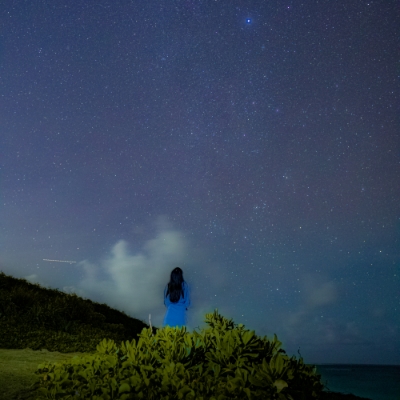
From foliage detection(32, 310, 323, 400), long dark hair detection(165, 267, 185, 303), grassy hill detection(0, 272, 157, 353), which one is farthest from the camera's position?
grassy hill detection(0, 272, 157, 353)

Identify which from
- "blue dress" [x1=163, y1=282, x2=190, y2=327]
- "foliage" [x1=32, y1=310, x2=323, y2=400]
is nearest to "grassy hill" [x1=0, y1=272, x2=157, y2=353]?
"blue dress" [x1=163, y1=282, x2=190, y2=327]

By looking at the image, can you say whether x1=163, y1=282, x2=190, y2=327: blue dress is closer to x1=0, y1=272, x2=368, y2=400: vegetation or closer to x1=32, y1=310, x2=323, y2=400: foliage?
x1=0, y1=272, x2=368, y2=400: vegetation

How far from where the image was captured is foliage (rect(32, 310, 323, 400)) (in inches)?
176

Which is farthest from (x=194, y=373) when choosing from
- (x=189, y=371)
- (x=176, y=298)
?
(x=176, y=298)

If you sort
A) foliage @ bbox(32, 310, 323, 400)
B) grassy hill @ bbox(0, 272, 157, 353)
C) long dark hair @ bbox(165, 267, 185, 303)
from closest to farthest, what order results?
foliage @ bbox(32, 310, 323, 400), long dark hair @ bbox(165, 267, 185, 303), grassy hill @ bbox(0, 272, 157, 353)

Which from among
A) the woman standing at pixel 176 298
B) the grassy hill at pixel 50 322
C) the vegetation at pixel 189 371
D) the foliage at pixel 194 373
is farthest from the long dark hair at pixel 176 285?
the foliage at pixel 194 373

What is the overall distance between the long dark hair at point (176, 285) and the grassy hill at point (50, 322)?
2.85 metres

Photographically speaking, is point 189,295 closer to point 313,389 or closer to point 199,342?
point 199,342

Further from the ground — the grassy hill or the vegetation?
the grassy hill

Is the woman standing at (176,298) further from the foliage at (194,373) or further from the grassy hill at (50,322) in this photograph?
the foliage at (194,373)

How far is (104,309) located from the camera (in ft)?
67.7

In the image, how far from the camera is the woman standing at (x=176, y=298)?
11.4 metres

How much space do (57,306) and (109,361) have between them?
1165cm

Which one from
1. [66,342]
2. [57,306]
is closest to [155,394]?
[66,342]
